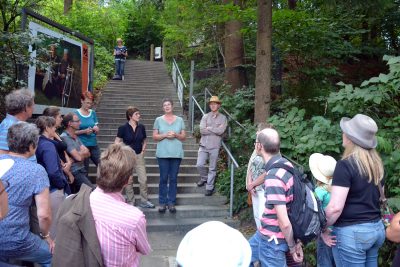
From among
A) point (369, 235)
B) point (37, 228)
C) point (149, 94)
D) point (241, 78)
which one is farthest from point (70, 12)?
point (369, 235)

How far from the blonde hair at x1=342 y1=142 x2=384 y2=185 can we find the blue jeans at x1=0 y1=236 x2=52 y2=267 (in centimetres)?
243

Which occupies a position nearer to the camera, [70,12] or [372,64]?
[372,64]

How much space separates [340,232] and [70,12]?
1567cm

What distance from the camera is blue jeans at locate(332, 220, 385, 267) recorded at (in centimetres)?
300

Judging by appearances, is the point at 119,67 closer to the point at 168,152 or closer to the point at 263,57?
the point at 263,57

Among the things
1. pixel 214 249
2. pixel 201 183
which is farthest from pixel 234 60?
pixel 214 249

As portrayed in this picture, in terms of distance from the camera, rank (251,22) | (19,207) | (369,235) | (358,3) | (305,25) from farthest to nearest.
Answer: (251,22) < (305,25) < (358,3) < (369,235) < (19,207)

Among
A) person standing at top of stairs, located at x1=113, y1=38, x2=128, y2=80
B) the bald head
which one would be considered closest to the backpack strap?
the bald head

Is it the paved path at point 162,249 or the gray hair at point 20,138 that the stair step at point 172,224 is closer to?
the paved path at point 162,249

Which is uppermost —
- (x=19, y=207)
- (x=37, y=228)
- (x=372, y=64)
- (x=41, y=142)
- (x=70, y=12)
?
(x=70, y=12)

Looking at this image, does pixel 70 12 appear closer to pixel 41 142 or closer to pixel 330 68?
pixel 330 68

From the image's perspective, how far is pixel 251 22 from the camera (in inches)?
368

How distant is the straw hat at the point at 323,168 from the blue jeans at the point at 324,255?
532 mm

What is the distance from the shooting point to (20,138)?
2.94 m
